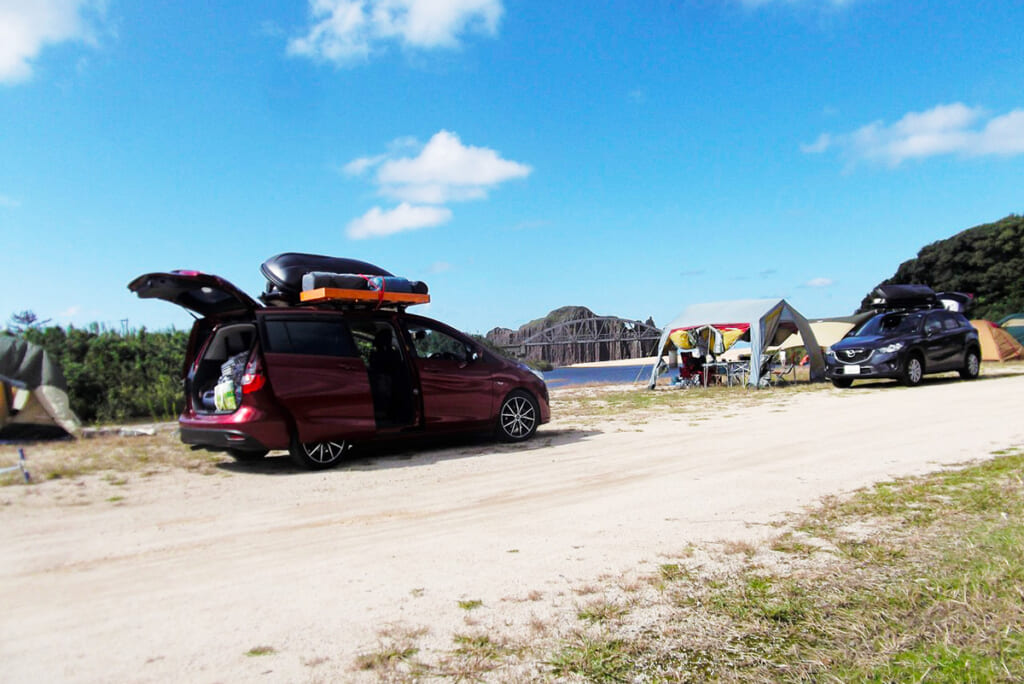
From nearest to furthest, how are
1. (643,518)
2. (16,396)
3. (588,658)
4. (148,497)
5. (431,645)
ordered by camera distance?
(588,658) → (431,645) → (643,518) → (148,497) → (16,396)

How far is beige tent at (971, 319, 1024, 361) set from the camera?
23.6 m

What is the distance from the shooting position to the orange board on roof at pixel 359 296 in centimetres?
725

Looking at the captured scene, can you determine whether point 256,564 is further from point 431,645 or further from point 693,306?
point 693,306

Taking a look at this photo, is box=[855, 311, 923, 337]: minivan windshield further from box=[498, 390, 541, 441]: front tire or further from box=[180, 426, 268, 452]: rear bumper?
box=[180, 426, 268, 452]: rear bumper

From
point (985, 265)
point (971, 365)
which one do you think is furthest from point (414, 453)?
point (985, 265)

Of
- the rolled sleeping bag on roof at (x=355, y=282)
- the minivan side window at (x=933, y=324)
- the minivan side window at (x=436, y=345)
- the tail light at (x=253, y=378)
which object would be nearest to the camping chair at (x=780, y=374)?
the minivan side window at (x=933, y=324)

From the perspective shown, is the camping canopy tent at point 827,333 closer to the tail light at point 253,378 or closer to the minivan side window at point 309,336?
the minivan side window at point 309,336

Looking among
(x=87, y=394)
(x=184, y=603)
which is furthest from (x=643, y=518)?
(x=87, y=394)

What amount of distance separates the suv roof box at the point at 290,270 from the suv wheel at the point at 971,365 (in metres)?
14.5

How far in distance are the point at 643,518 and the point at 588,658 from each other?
2.24m

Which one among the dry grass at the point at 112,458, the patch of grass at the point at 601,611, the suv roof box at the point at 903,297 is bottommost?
the patch of grass at the point at 601,611

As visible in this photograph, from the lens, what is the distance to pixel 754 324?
17.8 meters

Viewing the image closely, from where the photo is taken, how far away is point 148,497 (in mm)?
6016

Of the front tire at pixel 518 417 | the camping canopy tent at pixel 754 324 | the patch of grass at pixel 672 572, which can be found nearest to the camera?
the patch of grass at pixel 672 572
